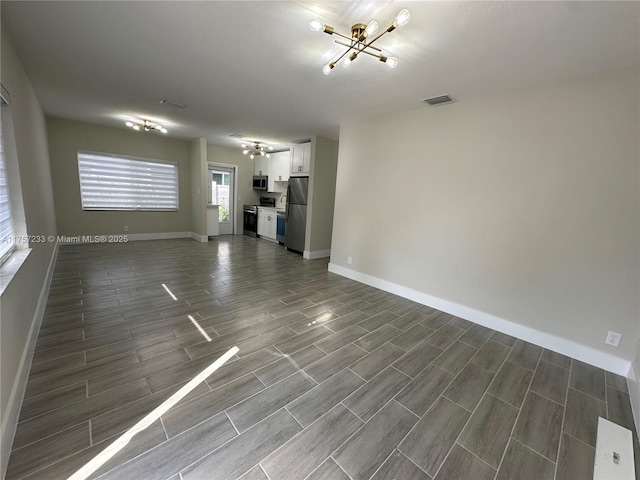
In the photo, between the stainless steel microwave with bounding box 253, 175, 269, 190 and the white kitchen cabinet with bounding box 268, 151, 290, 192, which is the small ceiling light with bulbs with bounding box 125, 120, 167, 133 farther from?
the stainless steel microwave with bounding box 253, 175, 269, 190

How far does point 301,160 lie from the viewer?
232 inches

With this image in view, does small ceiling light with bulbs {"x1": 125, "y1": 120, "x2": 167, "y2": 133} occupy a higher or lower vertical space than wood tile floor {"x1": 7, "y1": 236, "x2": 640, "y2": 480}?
higher

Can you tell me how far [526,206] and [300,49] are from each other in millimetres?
2589

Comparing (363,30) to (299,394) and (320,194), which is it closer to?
(299,394)

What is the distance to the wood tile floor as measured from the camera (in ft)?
4.51

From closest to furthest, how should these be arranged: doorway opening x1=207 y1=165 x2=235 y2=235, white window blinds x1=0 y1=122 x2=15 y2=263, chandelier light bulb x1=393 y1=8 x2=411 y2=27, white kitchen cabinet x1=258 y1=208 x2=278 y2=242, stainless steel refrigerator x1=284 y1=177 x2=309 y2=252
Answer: chandelier light bulb x1=393 y1=8 x2=411 y2=27 < white window blinds x1=0 y1=122 x2=15 y2=263 < stainless steel refrigerator x1=284 y1=177 x2=309 y2=252 < white kitchen cabinet x1=258 y1=208 x2=278 y2=242 < doorway opening x1=207 y1=165 x2=235 y2=235

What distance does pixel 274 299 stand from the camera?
3377 mm

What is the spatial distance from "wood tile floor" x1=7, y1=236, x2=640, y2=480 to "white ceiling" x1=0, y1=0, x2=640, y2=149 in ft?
8.21

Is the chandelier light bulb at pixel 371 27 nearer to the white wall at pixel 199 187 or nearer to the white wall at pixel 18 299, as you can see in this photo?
the white wall at pixel 18 299

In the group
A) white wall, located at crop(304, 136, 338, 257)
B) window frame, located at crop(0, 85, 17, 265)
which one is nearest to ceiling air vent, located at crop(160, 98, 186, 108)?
window frame, located at crop(0, 85, 17, 265)

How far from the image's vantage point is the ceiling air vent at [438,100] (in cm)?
293

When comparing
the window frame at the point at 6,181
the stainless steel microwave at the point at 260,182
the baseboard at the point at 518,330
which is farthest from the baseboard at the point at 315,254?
the window frame at the point at 6,181

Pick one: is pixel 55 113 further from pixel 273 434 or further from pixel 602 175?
pixel 602 175

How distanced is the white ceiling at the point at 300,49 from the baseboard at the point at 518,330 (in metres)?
2.38
